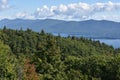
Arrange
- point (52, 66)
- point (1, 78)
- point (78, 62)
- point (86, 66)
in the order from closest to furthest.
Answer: point (1, 78) < point (52, 66) < point (86, 66) < point (78, 62)

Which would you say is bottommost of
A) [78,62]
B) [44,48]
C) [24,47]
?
[24,47]

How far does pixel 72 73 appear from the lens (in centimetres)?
5616

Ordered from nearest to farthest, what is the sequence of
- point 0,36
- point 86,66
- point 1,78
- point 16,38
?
point 1,78 → point 86,66 → point 0,36 → point 16,38

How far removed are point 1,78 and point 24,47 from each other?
101421 millimetres

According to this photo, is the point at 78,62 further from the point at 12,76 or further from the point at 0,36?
the point at 0,36

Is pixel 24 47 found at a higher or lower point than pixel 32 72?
lower

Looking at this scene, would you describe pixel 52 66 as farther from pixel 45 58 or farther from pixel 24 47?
pixel 24 47

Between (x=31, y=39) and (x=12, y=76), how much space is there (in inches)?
4433

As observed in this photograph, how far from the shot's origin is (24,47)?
14338cm

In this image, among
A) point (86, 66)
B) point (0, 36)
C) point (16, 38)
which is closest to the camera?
point (86, 66)

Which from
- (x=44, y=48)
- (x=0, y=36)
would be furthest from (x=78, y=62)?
(x=0, y=36)

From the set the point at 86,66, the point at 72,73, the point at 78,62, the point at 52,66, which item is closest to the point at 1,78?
the point at 52,66

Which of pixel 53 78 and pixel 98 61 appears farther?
pixel 98 61

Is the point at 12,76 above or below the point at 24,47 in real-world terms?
above
